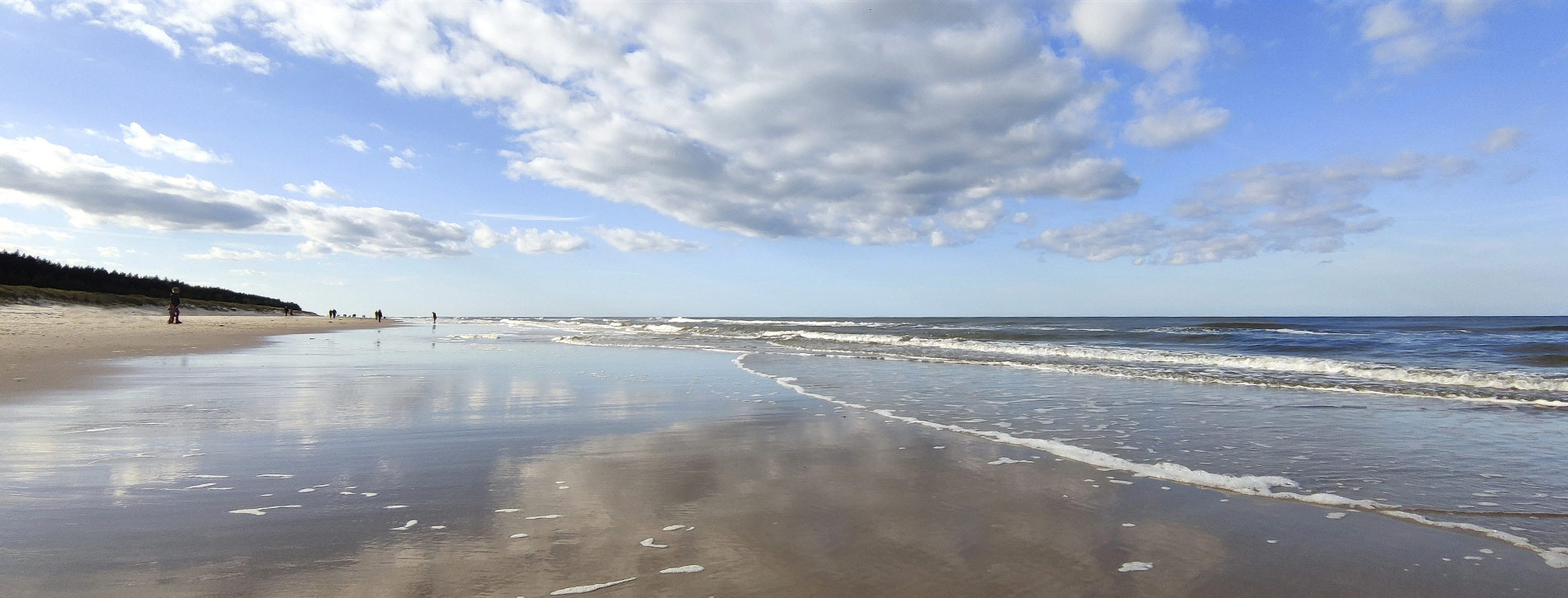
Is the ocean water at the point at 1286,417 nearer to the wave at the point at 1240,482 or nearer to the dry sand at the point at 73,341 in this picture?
the wave at the point at 1240,482

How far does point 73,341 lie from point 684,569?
23.0m

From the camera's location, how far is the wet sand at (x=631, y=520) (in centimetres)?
291

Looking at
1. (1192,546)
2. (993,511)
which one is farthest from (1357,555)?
(993,511)

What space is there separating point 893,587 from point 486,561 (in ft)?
5.93

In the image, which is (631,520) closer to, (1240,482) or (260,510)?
(260,510)

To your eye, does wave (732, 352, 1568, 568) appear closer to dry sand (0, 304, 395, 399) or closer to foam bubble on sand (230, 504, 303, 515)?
foam bubble on sand (230, 504, 303, 515)

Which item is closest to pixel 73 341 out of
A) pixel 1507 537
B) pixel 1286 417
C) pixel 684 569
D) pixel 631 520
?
pixel 631 520

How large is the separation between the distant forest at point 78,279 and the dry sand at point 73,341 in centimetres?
834

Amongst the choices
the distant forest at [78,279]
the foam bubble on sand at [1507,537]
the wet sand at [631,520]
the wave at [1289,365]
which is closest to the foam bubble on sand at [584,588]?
the wet sand at [631,520]

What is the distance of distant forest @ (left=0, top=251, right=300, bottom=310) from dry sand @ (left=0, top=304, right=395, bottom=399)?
27.4 feet

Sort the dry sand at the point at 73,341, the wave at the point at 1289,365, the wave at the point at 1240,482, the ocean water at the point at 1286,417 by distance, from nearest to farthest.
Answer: the wave at the point at 1240,482 → the ocean water at the point at 1286,417 → the dry sand at the point at 73,341 → the wave at the point at 1289,365

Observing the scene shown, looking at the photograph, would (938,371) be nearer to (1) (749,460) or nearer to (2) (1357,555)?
(1) (749,460)

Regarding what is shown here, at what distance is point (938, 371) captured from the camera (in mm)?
13734

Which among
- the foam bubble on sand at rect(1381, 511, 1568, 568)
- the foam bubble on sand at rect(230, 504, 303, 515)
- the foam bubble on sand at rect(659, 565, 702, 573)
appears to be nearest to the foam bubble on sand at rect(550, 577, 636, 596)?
the foam bubble on sand at rect(659, 565, 702, 573)
